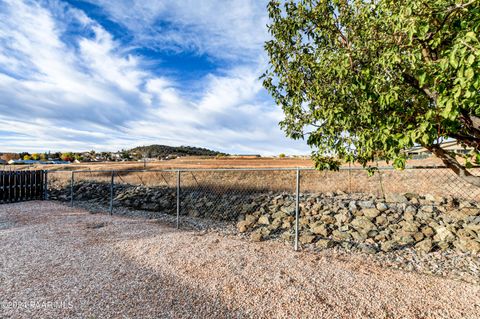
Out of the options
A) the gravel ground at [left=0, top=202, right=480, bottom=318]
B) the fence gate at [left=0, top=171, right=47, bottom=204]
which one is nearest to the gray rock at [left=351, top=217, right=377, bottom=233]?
the gravel ground at [left=0, top=202, right=480, bottom=318]

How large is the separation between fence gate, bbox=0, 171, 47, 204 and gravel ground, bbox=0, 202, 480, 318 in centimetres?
998

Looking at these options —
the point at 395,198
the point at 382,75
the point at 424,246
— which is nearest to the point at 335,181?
the point at 395,198

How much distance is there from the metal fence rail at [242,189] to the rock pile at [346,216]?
0.09 metres

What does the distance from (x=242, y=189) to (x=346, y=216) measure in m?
6.77

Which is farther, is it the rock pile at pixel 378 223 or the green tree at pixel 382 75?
the rock pile at pixel 378 223

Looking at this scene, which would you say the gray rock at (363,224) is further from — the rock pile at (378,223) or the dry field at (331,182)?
the dry field at (331,182)

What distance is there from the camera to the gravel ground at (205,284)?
374 cm

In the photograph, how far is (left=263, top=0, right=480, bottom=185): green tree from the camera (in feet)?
10.6

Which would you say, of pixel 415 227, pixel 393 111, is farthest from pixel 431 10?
pixel 415 227

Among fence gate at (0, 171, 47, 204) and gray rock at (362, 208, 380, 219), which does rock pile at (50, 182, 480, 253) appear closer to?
gray rock at (362, 208, 380, 219)

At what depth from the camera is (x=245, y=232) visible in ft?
29.9

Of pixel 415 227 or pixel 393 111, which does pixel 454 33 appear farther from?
pixel 415 227

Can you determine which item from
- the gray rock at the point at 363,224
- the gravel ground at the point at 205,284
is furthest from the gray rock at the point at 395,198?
the gravel ground at the point at 205,284

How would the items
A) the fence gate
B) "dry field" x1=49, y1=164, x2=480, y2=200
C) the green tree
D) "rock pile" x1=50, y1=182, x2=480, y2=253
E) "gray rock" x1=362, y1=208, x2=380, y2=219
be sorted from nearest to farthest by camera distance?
the green tree → "rock pile" x1=50, y1=182, x2=480, y2=253 → "gray rock" x1=362, y1=208, x2=380, y2=219 → "dry field" x1=49, y1=164, x2=480, y2=200 → the fence gate
